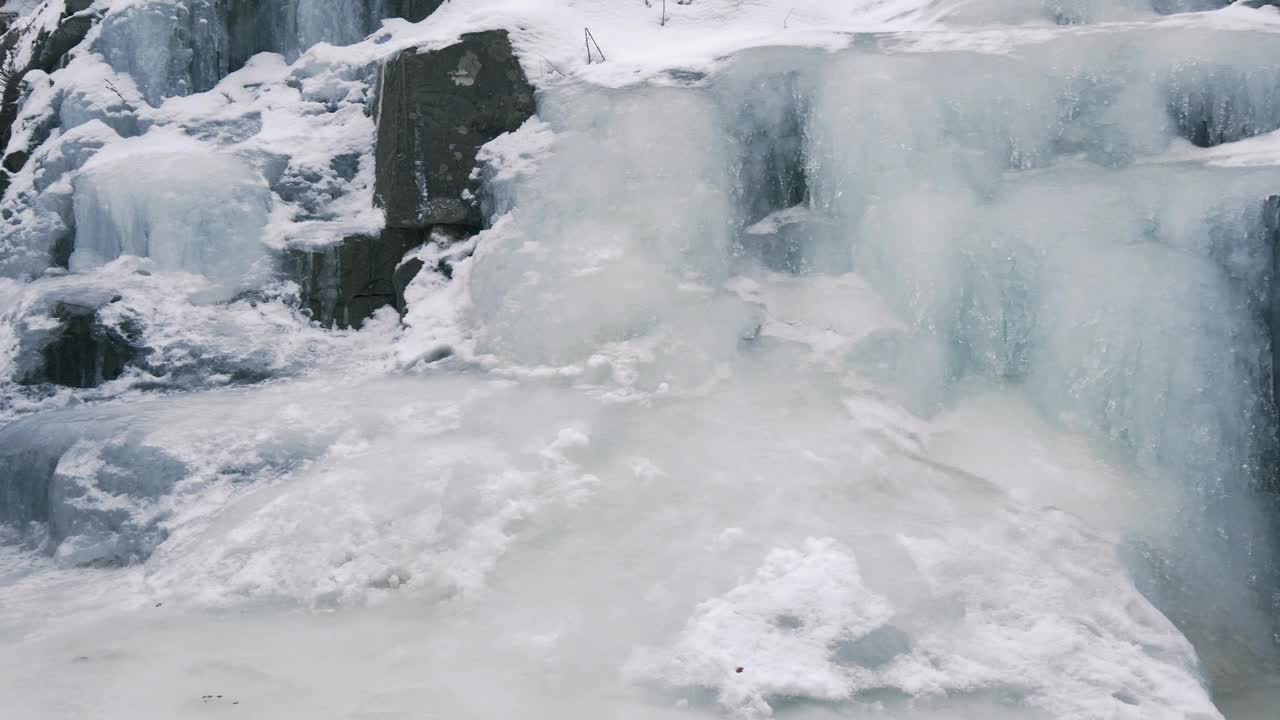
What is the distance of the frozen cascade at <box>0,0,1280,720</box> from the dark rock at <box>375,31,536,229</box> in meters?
0.20

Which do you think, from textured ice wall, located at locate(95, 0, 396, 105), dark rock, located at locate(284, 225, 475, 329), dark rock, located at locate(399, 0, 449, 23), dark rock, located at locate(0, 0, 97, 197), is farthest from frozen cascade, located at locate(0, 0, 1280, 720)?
dark rock, located at locate(0, 0, 97, 197)

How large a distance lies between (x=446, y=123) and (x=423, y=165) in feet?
1.20

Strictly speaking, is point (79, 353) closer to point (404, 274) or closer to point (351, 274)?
point (351, 274)

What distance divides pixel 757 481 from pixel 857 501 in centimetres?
→ 48

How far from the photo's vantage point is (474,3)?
8.76 metres

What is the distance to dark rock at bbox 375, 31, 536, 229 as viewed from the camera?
6695mm

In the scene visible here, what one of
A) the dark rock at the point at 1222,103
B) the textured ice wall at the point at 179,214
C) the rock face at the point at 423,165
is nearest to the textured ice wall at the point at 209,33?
the textured ice wall at the point at 179,214

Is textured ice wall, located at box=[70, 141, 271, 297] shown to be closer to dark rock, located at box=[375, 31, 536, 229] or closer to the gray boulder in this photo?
the gray boulder

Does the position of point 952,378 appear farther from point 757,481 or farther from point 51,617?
point 51,617

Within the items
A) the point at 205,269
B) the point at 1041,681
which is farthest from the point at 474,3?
the point at 1041,681

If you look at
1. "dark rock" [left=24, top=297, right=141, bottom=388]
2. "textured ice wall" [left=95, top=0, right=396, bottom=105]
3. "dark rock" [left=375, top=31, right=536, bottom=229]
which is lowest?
"dark rock" [left=24, top=297, right=141, bottom=388]

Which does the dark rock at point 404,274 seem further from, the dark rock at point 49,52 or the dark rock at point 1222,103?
the dark rock at point 49,52

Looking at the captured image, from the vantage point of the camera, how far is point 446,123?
670 cm

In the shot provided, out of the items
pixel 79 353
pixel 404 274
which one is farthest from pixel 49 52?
pixel 404 274
